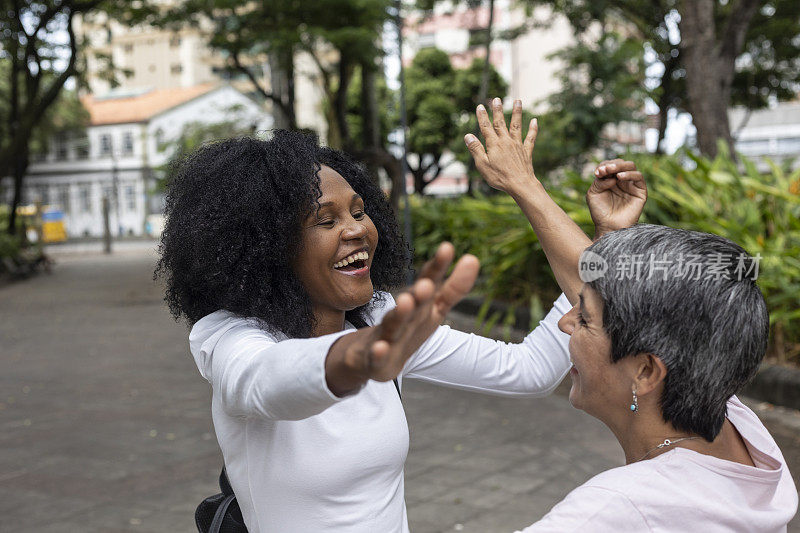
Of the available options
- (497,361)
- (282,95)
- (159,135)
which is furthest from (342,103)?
(159,135)

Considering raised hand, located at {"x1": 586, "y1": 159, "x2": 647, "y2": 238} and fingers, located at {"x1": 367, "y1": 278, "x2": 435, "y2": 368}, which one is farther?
raised hand, located at {"x1": 586, "y1": 159, "x2": 647, "y2": 238}

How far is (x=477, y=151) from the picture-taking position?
1.91 meters

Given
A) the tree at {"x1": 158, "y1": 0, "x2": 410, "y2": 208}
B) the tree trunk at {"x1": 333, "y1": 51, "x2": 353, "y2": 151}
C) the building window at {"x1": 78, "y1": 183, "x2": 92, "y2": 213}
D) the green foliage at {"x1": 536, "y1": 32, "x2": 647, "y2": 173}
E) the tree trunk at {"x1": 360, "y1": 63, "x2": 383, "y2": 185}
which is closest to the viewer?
the tree at {"x1": 158, "y1": 0, "x2": 410, "y2": 208}

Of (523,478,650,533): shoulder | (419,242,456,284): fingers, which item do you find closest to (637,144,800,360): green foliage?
(523,478,650,533): shoulder

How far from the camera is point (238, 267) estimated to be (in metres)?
1.70

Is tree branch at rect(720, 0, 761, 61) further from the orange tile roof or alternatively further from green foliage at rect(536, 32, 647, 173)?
the orange tile roof

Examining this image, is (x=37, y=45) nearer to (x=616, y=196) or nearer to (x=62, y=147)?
(x=616, y=196)

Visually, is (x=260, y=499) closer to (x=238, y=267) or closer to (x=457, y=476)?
(x=238, y=267)

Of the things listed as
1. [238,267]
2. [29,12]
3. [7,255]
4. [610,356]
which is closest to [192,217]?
[238,267]

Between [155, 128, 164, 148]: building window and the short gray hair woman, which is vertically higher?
[155, 128, 164, 148]: building window

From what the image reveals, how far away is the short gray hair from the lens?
1319mm

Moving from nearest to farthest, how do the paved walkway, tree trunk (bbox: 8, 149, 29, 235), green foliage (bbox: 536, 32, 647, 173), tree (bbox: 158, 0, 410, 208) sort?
the paved walkway → tree (bbox: 158, 0, 410, 208) → green foliage (bbox: 536, 32, 647, 173) → tree trunk (bbox: 8, 149, 29, 235)

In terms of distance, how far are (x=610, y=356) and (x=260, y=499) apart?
0.72 meters

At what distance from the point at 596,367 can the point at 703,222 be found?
4986 millimetres
